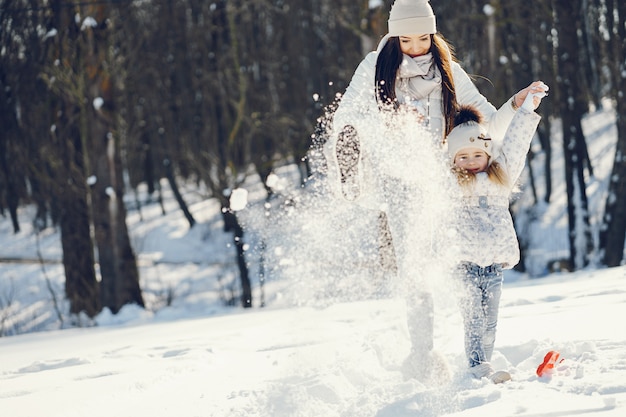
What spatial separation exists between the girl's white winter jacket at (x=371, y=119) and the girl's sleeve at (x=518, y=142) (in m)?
0.07

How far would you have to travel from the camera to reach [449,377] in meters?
3.41

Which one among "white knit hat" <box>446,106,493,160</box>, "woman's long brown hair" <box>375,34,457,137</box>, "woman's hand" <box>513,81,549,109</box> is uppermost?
"woman's long brown hair" <box>375,34,457,137</box>

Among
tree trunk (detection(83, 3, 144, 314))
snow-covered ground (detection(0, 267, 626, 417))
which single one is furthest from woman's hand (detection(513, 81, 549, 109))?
tree trunk (detection(83, 3, 144, 314))

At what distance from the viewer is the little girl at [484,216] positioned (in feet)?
11.3

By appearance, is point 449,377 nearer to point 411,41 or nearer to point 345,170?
point 345,170

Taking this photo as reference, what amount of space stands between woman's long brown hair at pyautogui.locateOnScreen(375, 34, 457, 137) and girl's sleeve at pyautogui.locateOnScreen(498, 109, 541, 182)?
292mm

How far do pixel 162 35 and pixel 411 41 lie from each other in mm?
21251

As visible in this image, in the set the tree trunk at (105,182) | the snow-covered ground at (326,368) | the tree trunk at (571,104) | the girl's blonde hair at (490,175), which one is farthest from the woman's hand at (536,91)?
the tree trunk at (571,104)

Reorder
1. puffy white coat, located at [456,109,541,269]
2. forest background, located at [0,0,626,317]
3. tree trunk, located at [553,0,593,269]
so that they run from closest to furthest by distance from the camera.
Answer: puffy white coat, located at [456,109,541,269] → forest background, located at [0,0,626,317] → tree trunk, located at [553,0,593,269]

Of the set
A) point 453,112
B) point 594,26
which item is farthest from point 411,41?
point 594,26

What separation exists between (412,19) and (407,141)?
0.59 m

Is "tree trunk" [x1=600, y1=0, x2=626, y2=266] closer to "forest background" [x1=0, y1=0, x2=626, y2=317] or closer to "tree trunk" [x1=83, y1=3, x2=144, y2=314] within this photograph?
"forest background" [x1=0, y1=0, x2=626, y2=317]

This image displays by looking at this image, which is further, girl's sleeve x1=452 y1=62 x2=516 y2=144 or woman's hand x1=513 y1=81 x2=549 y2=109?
girl's sleeve x1=452 y1=62 x2=516 y2=144

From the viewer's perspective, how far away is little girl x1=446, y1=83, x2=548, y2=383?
346cm
